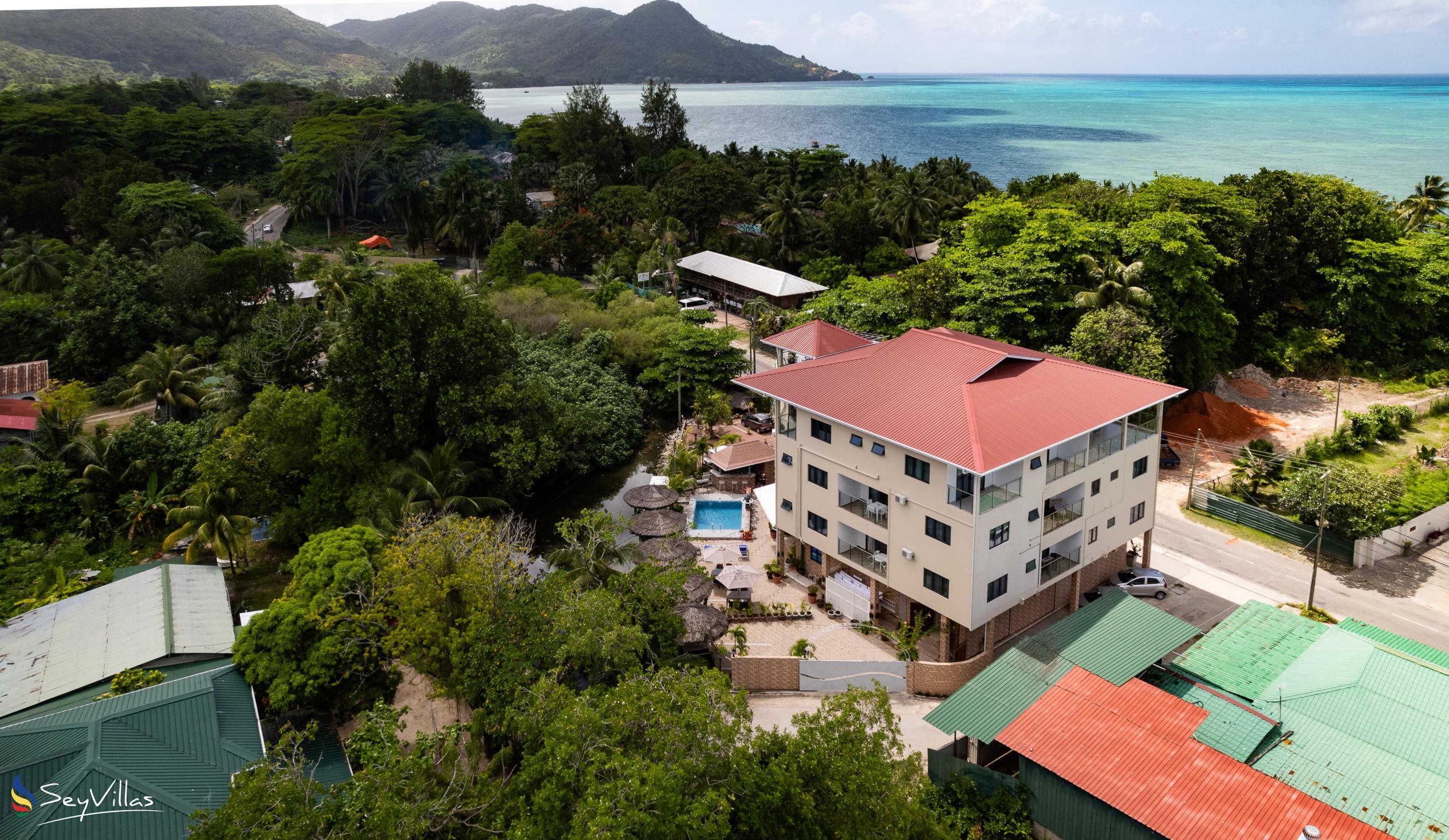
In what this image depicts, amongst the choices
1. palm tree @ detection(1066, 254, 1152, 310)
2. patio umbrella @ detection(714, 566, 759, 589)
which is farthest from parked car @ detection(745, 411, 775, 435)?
palm tree @ detection(1066, 254, 1152, 310)

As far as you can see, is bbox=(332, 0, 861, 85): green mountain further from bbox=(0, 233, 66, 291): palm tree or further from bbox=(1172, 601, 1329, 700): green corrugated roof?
bbox=(1172, 601, 1329, 700): green corrugated roof

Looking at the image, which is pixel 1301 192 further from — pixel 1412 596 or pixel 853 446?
pixel 853 446

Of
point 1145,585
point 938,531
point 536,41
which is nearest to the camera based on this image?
point 938,531

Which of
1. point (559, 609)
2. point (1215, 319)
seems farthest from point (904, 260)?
point (559, 609)

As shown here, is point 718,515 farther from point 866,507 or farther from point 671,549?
point 866,507

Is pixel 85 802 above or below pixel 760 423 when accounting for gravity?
above

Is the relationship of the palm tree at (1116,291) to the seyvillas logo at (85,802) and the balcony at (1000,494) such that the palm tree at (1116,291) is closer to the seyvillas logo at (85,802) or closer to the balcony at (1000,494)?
the balcony at (1000,494)

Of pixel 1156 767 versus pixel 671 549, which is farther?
pixel 671 549

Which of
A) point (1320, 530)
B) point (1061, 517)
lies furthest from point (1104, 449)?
point (1320, 530)
